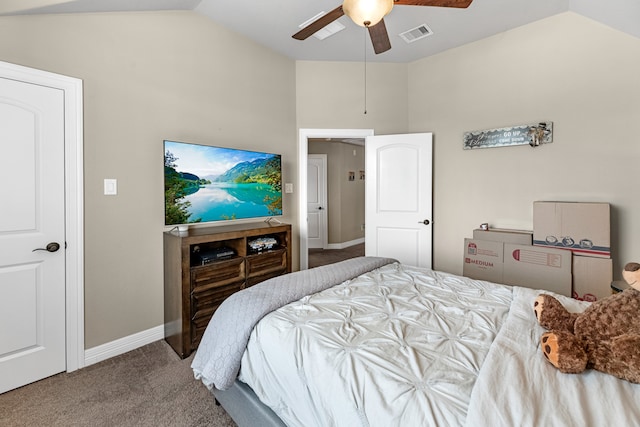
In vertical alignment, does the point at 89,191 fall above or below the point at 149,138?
below

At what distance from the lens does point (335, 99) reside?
12.3ft

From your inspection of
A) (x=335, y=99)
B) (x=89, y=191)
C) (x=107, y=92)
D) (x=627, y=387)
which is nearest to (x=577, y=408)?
(x=627, y=387)

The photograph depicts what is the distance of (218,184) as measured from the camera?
283cm

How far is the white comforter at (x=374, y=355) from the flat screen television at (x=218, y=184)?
1.57 meters

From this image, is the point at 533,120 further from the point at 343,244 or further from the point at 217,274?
the point at 343,244

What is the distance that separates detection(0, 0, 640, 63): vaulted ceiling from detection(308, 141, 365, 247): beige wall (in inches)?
113

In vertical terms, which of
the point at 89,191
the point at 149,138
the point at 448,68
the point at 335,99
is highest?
the point at 448,68

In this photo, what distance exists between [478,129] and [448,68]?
814 mm

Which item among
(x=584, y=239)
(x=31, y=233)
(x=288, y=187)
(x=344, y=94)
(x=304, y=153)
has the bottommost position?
(x=584, y=239)

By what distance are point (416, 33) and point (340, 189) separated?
3612mm

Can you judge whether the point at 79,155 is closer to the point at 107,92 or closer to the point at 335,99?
the point at 107,92

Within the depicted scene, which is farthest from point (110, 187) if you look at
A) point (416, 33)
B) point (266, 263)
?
point (416, 33)

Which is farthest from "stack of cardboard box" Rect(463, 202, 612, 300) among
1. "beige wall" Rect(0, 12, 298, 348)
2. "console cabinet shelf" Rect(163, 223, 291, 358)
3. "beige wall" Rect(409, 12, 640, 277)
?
"beige wall" Rect(0, 12, 298, 348)

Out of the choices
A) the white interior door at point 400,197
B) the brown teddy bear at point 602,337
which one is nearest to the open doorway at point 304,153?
the white interior door at point 400,197
